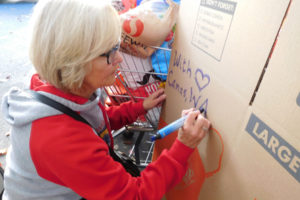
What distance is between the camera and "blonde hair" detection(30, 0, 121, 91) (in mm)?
561

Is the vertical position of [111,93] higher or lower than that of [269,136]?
lower

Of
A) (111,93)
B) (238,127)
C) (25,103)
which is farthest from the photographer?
(111,93)

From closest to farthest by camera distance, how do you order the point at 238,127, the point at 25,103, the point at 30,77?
the point at 238,127 < the point at 25,103 < the point at 30,77

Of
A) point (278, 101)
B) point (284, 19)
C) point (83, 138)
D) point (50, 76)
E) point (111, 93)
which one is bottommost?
point (111, 93)

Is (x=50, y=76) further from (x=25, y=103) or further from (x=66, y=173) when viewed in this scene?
(x=66, y=173)

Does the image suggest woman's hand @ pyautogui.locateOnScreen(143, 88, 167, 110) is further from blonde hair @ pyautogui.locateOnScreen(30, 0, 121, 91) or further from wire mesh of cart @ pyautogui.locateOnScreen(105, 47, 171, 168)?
blonde hair @ pyautogui.locateOnScreen(30, 0, 121, 91)

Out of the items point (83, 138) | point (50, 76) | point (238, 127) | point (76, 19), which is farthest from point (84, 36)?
point (238, 127)

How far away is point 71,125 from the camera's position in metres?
0.60

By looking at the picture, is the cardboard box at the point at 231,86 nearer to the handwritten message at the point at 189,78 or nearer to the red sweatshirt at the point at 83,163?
the handwritten message at the point at 189,78

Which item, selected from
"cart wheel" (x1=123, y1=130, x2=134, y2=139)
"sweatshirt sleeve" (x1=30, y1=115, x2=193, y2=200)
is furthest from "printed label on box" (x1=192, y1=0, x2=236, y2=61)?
"cart wheel" (x1=123, y1=130, x2=134, y2=139)

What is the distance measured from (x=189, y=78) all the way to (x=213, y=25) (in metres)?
0.19

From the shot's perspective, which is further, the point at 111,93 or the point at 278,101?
the point at 111,93

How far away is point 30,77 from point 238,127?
0.65 metres

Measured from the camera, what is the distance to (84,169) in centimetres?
58
